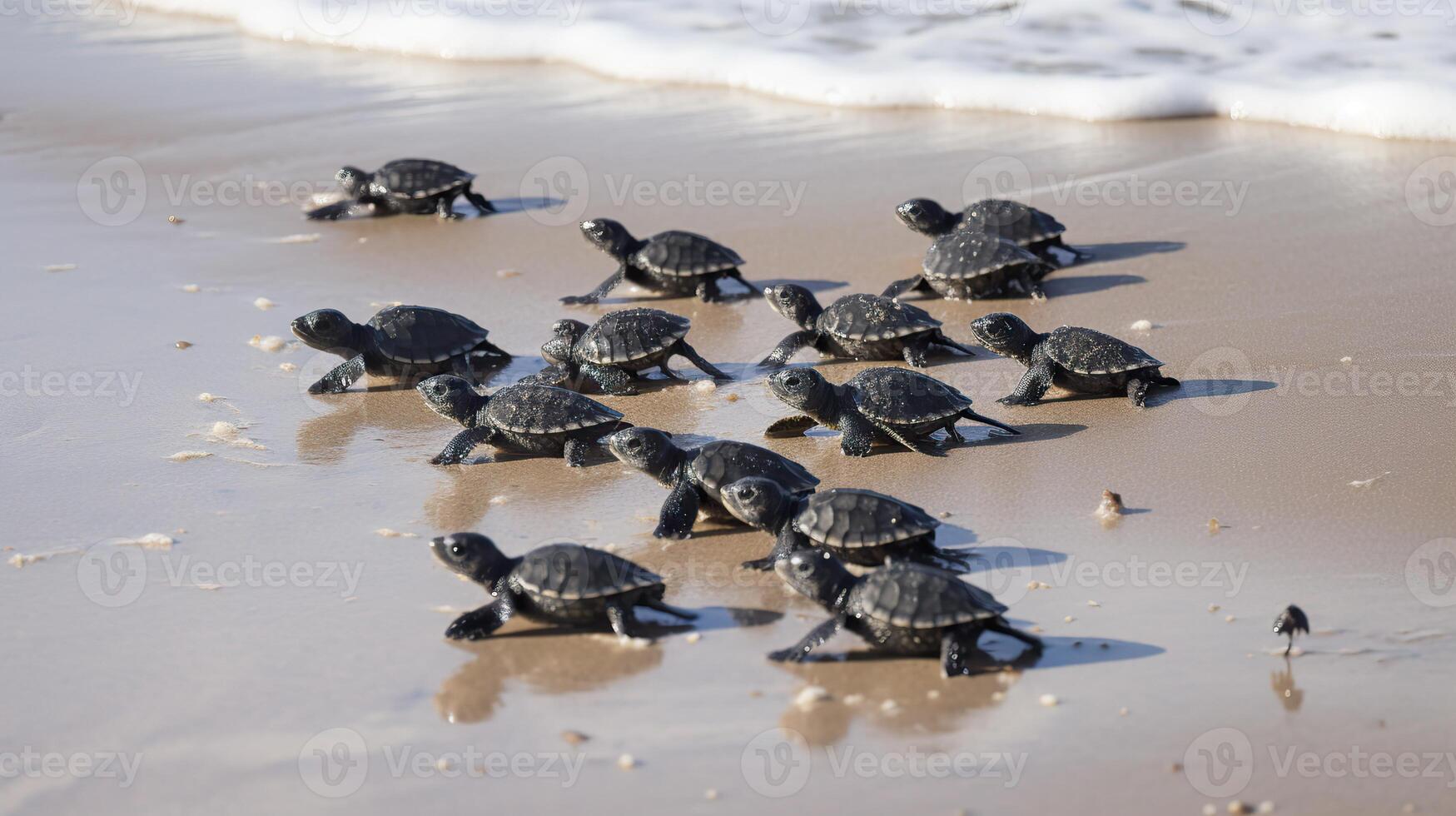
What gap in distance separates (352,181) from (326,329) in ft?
11.4

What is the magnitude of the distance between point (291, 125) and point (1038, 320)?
7.67 meters

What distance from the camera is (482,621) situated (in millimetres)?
4633

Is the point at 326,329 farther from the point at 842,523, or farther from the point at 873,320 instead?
the point at 842,523

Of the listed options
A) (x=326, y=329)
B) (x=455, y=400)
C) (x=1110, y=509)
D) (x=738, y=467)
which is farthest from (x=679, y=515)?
(x=326, y=329)

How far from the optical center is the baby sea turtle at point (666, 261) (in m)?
8.46

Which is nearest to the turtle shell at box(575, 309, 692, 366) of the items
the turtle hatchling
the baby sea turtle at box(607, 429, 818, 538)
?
the baby sea turtle at box(607, 429, 818, 538)

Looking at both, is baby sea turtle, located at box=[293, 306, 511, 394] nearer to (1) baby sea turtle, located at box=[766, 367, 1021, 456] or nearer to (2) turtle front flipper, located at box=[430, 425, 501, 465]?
(2) turtle front flipper, located at box=[430, 425, 501, 465]

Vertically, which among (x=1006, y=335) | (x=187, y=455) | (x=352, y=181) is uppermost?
(x=1006, y=335)

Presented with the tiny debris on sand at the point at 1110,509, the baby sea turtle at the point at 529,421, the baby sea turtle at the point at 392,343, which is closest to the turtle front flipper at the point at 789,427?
the baby sea turtle at the point at 529,421

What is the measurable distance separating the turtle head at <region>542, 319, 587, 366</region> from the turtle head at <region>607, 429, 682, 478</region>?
5.45 ft

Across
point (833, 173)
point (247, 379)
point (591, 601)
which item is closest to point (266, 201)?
point (247, 379)

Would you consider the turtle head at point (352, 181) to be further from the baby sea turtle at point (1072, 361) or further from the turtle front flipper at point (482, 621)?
the turtle front flipper at point (482, 621)

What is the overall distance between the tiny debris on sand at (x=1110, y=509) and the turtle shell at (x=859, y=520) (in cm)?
79

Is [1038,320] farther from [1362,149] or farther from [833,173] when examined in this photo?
[1362,149]
